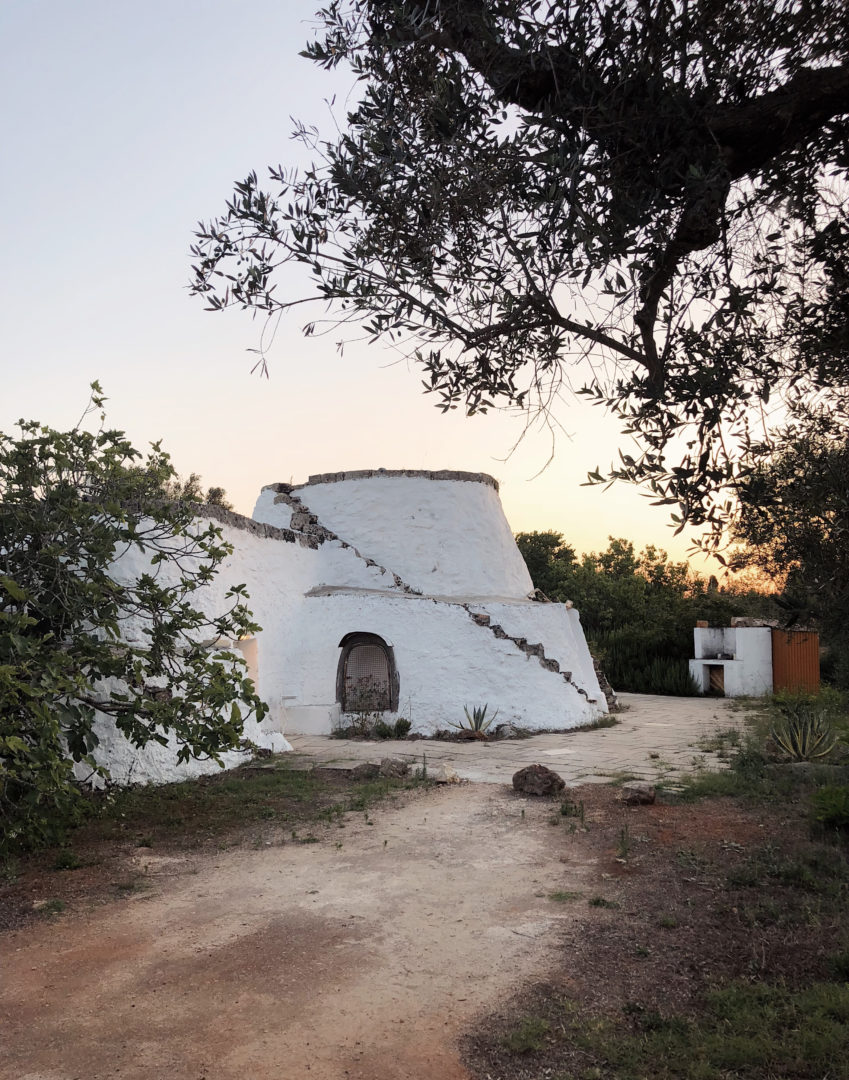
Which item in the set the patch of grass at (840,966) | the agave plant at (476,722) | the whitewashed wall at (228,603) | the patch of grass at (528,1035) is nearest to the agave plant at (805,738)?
the agave plant at (476,722)

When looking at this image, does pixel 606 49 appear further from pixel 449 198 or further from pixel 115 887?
pixel 115 887

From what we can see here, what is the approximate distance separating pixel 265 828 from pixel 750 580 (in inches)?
250

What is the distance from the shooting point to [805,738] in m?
10.1

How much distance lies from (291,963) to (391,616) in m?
10.0

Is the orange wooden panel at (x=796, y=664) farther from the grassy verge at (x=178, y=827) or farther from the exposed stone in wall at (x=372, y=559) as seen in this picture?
the grassy verge at (x=178, y=827)

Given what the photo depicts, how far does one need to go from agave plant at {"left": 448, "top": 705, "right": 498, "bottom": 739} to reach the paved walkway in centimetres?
42

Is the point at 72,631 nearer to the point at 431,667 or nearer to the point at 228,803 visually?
the point at 228,803

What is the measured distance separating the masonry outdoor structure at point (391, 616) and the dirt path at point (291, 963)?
19.7ft

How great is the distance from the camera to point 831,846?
20.5 ft

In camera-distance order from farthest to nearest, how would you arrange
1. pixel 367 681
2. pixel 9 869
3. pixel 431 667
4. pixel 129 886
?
pixel 367 681 → pixel 431 667 → pixel 9 869 → pixel 129 886

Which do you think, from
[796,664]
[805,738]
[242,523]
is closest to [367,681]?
[242,523]

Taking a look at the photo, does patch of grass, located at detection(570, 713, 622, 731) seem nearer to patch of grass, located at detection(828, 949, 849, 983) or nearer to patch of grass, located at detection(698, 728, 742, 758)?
patch of grass, located at detection(698, 728, 742, 758)

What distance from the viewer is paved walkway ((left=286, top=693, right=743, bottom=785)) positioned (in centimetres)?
1029

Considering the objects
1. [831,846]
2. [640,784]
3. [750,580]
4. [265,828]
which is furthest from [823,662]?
[265,828]
